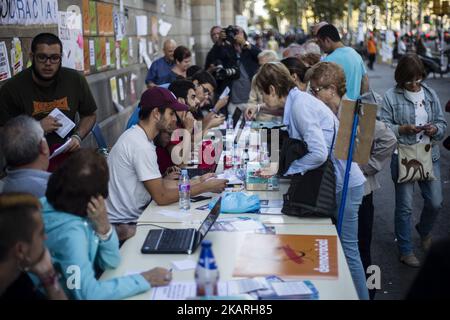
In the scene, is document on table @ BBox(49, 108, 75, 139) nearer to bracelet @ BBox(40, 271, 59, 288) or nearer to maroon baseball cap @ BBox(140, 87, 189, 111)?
maroon baseball cap @ BBox(140, 87, 189, 111)

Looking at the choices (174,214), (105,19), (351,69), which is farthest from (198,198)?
(105,19)

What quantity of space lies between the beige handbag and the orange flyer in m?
2.07

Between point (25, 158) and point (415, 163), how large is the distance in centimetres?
340

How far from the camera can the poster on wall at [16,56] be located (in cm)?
546

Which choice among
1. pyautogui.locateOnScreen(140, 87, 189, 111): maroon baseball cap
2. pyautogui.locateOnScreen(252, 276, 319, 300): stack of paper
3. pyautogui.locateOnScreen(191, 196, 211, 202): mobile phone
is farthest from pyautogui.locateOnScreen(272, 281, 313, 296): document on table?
pyautogui.locateOnScreen(140, 87, 189, 111): maroon baseball cap

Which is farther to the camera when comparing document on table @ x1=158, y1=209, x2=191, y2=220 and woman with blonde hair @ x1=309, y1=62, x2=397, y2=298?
woman with blonde hair @ x1=309, y1=62, x2=397, y2=298

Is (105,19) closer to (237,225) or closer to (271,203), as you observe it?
(271,203)

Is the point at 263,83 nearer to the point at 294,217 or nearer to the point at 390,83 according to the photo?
the point at 294,217

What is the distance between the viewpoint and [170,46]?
942cm

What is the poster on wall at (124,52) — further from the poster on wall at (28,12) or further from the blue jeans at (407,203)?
the blue jeans at (407,203)

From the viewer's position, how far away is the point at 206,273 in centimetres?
263

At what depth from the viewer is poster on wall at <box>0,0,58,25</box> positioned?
17.5 ft
